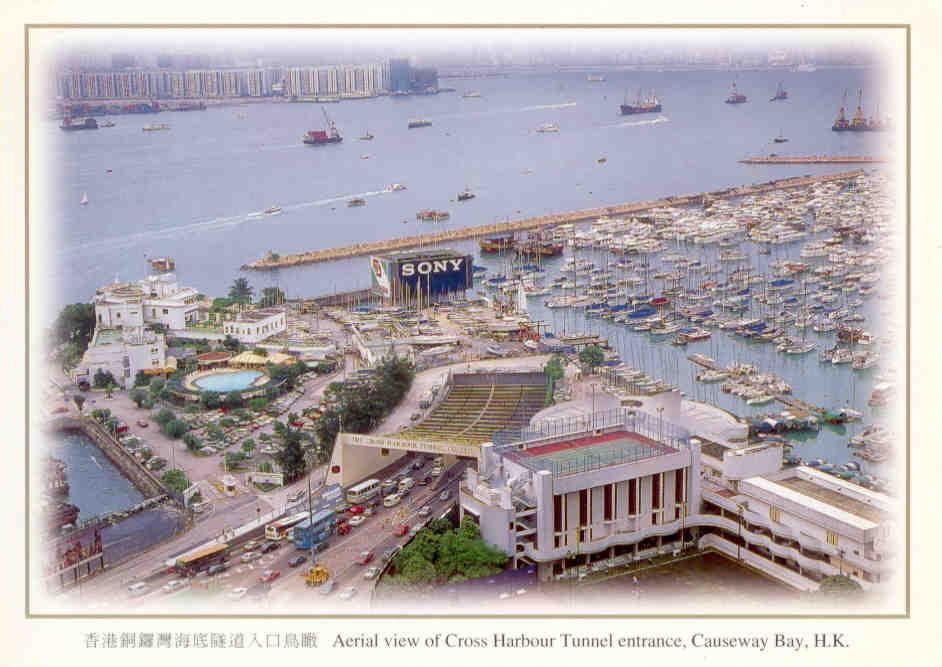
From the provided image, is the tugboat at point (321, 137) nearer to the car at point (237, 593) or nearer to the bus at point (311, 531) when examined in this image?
the bus at point (311, 531)

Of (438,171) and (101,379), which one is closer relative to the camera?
(101,379)

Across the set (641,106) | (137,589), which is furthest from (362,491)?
(641,106)

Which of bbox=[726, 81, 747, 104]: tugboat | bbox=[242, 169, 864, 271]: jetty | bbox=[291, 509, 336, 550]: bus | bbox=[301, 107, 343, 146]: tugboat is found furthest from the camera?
bbox=[301, 107, 343, 146]: tugboat

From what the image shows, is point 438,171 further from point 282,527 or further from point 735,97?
point 282,527

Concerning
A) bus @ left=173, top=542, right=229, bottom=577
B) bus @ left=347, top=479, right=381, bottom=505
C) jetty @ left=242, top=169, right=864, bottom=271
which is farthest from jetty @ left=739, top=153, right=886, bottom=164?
bus @ left=173, top=542, right=229, bottom=577

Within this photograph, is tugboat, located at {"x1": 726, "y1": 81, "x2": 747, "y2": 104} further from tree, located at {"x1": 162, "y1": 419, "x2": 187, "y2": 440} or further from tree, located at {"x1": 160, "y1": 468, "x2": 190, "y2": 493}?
tree, located at {"x1": 160, "y1": 468, "x2": 190, "y2": 493}

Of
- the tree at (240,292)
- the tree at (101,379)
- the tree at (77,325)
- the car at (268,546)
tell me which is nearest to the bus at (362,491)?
the car at (268,546)

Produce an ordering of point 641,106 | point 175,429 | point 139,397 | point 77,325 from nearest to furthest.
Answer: point 175,429 → point 139,397 → point 77,325 → point 641,106
